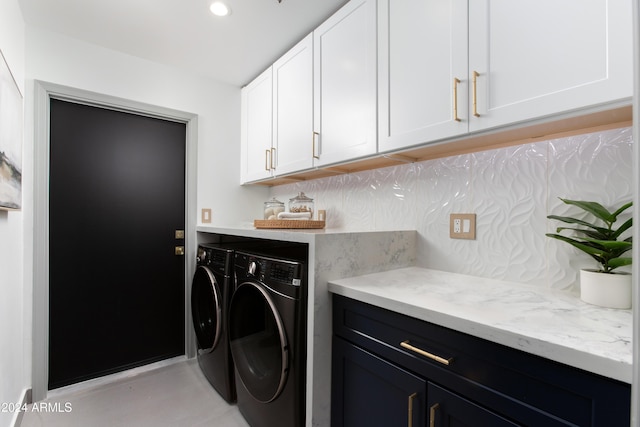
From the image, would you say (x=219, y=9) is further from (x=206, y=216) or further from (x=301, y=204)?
(x=206, y=216)

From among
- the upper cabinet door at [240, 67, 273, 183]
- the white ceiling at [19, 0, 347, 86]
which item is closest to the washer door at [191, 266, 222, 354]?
the upper cabinet door at [240, 67, 273, 183]

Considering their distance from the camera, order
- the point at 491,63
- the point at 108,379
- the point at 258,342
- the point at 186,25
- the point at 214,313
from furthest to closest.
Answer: the point at 108,379 → the point at 214,313 → the point at 186,25 → the point at 258,342 → the point at 491,63

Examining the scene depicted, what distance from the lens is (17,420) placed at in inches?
62.1

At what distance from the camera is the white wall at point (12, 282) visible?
4.37 feet

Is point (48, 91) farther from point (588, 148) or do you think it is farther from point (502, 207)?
point (588, 148)

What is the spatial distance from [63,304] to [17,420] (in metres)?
0.63

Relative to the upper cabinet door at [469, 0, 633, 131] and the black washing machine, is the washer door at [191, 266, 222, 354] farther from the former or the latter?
the upper cabinet door at [469, 0, 633, 131]

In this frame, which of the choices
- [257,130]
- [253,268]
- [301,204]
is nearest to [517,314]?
[253,268]

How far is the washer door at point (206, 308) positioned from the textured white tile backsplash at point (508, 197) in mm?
1074

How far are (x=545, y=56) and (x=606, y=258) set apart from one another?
679mm

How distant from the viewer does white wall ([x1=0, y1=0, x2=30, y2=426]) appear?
4.37ft

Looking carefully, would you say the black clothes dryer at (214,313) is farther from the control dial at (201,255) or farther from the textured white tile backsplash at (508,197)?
the textured white tile backsplash at (508,197)

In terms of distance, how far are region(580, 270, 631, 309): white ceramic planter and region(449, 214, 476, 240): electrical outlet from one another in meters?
0.46

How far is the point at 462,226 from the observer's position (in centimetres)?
143
